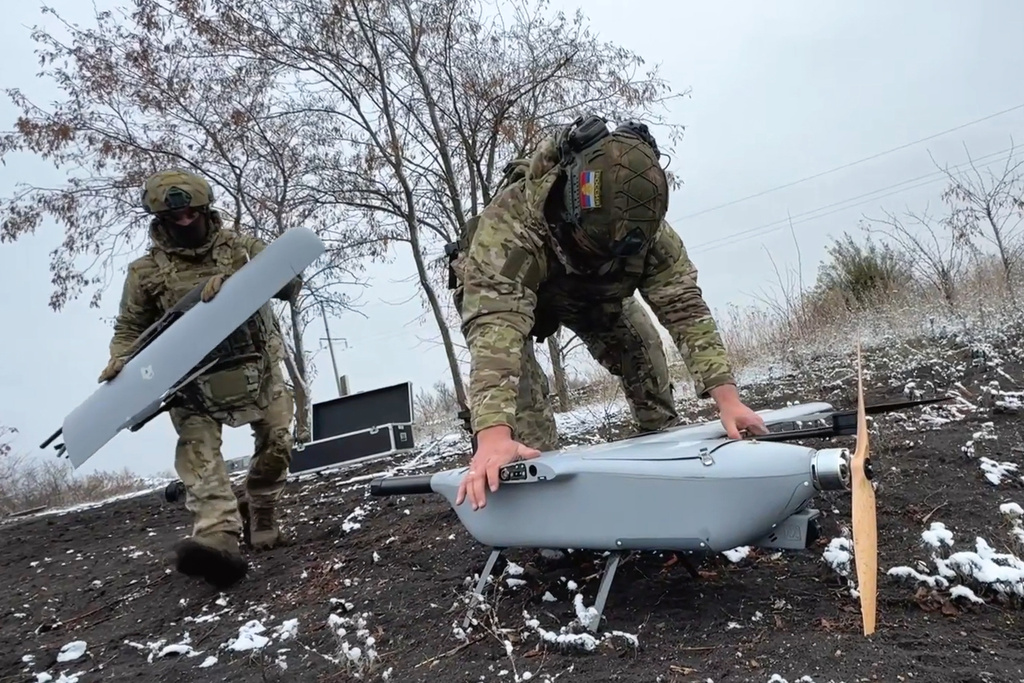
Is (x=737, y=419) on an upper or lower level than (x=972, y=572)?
upper

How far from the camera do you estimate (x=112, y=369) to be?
11.5 feet

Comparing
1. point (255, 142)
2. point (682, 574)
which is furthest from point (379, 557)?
point (255, 142)

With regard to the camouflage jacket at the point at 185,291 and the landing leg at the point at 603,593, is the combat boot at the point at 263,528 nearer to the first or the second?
the camouflage jacket at the point at 185,291

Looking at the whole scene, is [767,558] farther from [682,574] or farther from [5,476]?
[5,476]

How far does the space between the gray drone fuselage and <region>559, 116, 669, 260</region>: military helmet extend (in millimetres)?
659

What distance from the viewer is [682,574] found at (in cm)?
248

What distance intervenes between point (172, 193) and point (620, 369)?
218 centimetres

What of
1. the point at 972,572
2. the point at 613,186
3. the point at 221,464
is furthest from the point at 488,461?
the point at 221,464

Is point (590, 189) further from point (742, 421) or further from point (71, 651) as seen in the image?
point (71, 651)

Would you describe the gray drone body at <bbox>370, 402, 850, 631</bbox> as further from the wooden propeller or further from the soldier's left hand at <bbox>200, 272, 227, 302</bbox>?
the soldier's left hand at <bbox>200, 272, 227, 302</bbox>

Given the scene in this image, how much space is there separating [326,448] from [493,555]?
13.4ft

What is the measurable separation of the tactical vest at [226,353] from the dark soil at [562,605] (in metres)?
0.76

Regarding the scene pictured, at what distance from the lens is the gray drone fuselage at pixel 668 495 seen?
1917mm

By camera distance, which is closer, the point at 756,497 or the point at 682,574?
the point at 756,497
